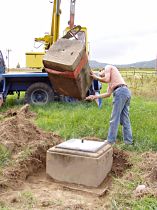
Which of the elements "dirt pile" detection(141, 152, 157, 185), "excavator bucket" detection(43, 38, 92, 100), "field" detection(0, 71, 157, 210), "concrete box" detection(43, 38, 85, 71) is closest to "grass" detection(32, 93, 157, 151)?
"field" detection(0, 71, 157, 210)

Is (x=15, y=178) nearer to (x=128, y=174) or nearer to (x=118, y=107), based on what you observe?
(x=128, y=174)

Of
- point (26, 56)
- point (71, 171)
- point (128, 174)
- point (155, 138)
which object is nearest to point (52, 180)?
point (71, 171)

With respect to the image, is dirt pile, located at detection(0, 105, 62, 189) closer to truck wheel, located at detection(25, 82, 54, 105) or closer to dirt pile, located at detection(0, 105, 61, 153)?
dirt pile, located at detection(0, 105, 61, 153)

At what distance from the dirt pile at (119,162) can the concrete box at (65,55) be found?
175 cm

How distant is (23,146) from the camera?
273 inches

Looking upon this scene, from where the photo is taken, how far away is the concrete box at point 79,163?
564 cm

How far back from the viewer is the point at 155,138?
7.55m

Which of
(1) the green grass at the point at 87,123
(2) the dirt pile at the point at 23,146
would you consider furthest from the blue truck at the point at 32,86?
(2) the dirt pile at the point at 23,146

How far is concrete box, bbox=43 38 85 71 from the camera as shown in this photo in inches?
244

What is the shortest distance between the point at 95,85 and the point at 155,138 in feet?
17.6

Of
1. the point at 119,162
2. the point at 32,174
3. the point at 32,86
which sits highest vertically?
the point at 32,86

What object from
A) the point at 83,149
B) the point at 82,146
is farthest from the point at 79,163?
the point at 82,146

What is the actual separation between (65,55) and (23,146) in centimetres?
182

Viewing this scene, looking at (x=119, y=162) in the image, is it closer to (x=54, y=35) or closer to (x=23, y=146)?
(x=23, y=146)
